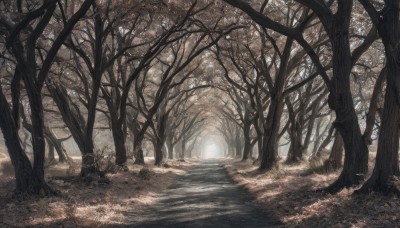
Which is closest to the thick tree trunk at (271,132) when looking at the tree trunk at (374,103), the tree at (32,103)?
the tree trunk at (374,103)

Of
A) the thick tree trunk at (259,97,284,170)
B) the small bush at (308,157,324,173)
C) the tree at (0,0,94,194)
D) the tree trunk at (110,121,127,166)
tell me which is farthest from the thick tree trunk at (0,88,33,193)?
the thick tree trunk at (259,97,284,170)

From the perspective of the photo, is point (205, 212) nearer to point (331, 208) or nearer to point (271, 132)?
point (331, 208)

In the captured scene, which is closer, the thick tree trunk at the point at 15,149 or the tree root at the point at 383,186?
the tree root at the point at 383,186

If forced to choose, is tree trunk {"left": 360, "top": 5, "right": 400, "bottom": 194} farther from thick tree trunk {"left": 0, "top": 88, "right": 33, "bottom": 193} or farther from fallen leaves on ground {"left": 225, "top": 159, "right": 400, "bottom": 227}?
thick tree trunk {"left": 0, "top": 88, "right": 33, "bottom": 193}

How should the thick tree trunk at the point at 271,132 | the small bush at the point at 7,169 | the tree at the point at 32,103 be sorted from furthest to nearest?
the small bush at the point at 7,169
the thick tree trunk at the point at 271,132
the tree at the point at 32,103

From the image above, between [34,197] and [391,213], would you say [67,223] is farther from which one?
[391,213]

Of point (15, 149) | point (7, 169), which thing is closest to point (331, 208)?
point (15, 149)

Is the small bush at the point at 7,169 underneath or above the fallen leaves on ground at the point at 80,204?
above

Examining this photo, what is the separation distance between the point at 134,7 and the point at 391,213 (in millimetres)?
11640

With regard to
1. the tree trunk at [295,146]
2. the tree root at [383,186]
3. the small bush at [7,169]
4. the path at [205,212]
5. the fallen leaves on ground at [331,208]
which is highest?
the tree trunk at [295,146]

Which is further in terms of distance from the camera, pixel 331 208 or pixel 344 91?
pixel 344 91

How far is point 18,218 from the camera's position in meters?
9.37

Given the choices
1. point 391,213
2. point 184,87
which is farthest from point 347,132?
point 184,87

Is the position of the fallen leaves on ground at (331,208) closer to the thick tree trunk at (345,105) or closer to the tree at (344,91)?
the thick tree trunk at (345,105)
